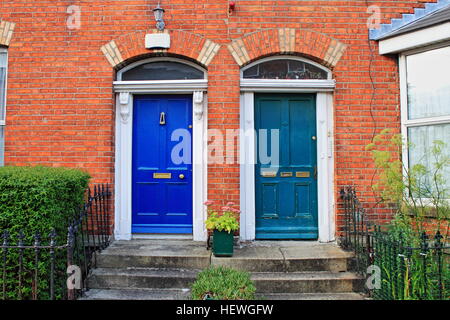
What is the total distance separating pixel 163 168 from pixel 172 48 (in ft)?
6.24

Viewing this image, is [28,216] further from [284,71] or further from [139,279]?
[284,71]

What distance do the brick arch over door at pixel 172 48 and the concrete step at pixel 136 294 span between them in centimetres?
335

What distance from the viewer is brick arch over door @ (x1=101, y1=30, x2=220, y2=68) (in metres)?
5.61

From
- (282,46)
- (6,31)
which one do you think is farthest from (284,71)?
(6,31)

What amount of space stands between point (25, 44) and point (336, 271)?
5853 millimetres

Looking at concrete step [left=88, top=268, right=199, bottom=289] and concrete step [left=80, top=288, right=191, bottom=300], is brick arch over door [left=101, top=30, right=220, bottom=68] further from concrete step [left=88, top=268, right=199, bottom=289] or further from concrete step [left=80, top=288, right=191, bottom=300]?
concrete step [left=80, top=288, right=191, bottom=300]

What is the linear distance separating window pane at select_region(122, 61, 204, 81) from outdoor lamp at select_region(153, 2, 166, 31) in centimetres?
56

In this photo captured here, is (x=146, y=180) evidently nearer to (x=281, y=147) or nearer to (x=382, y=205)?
(x=281, y=147)

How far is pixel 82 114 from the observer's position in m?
5.61

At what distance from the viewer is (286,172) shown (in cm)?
573

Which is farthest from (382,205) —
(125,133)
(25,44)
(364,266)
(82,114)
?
(25,44)

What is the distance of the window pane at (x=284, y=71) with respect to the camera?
5.77 meters

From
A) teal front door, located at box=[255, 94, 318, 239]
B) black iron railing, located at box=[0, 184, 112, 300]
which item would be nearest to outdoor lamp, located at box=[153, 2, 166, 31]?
teal front door, located at box=[255, 94, 318, 239]
